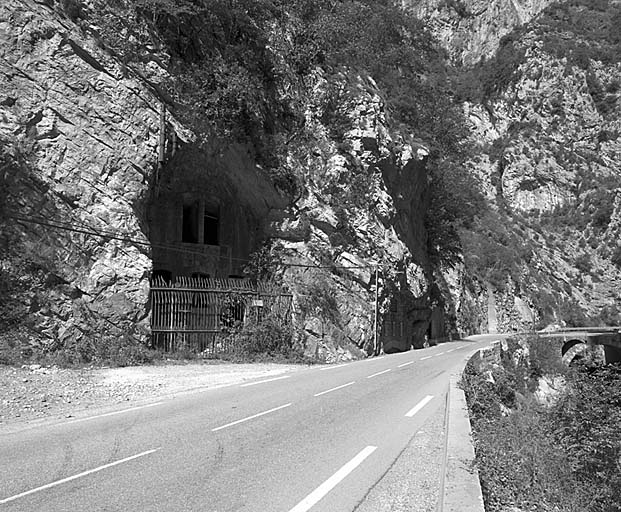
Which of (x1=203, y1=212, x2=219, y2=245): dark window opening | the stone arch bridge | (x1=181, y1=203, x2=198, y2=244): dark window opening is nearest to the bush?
(x1=181, y1=203, x2=198, y2=244): dark window opening

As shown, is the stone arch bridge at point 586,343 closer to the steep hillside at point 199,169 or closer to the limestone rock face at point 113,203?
the steep hillside at point 199,169

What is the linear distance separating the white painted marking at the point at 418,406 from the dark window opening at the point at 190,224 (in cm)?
1600

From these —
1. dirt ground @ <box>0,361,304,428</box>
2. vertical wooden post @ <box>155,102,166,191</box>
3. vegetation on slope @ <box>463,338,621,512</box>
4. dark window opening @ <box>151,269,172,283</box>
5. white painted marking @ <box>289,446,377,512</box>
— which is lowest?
vegetation on slope @ <box>463,338,621,512</box>

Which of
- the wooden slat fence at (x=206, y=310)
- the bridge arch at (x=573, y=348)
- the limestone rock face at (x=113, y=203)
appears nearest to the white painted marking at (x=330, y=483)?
the limestone rock face at (x=113, y=203)

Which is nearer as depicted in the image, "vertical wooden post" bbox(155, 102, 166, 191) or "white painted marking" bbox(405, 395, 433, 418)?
"white painted marking" bbox(405, 395, 433, 418)

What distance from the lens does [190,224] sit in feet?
87.2

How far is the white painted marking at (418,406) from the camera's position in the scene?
1038 centimetres

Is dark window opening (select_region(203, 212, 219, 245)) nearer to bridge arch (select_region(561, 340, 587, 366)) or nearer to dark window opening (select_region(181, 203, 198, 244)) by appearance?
dark window opening (select_region(181, 203, 198, 244))

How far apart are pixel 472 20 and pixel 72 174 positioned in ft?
387

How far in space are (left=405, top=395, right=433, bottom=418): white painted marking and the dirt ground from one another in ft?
18.3

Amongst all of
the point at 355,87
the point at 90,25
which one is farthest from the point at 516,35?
the point at 90,25

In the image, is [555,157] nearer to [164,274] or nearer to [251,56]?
[251,56]

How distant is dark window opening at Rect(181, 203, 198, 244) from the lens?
2588cm

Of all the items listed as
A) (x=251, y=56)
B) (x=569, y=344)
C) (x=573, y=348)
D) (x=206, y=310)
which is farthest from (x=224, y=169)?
(x=573, y=348)
